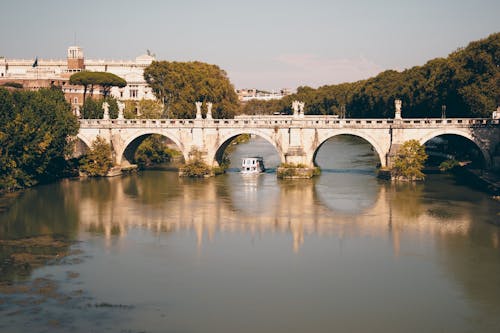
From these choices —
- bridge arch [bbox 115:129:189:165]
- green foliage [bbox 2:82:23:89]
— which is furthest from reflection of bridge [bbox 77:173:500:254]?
green foliage [bbox 2:82:23:89]

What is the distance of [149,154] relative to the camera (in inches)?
2803

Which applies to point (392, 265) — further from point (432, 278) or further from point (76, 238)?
point (76, 238)

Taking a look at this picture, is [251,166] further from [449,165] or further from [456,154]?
[456,154]

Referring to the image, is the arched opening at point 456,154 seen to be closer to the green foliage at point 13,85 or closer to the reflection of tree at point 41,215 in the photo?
the reflection of tree at point 41,215

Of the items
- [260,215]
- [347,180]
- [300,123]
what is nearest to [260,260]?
[260,215]

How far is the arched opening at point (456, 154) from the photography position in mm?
58128

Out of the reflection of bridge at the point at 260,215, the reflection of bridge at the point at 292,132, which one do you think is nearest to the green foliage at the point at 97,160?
the reflection of bridge at the point at 292,132

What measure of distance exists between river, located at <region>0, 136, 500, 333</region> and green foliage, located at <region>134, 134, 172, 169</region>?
16.5 m

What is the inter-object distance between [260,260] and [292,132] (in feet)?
90.2

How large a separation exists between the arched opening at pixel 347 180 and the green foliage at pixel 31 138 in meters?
23.4

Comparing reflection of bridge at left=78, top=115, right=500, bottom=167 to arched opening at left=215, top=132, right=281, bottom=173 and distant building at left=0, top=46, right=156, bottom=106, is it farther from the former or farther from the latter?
distant building at left=0, top=46, right=156, bottom=106

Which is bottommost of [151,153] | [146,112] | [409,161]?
[151,153]

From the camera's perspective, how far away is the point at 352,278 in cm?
2811

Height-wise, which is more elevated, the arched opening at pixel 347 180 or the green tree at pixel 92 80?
the green tree at pixel 92 80
